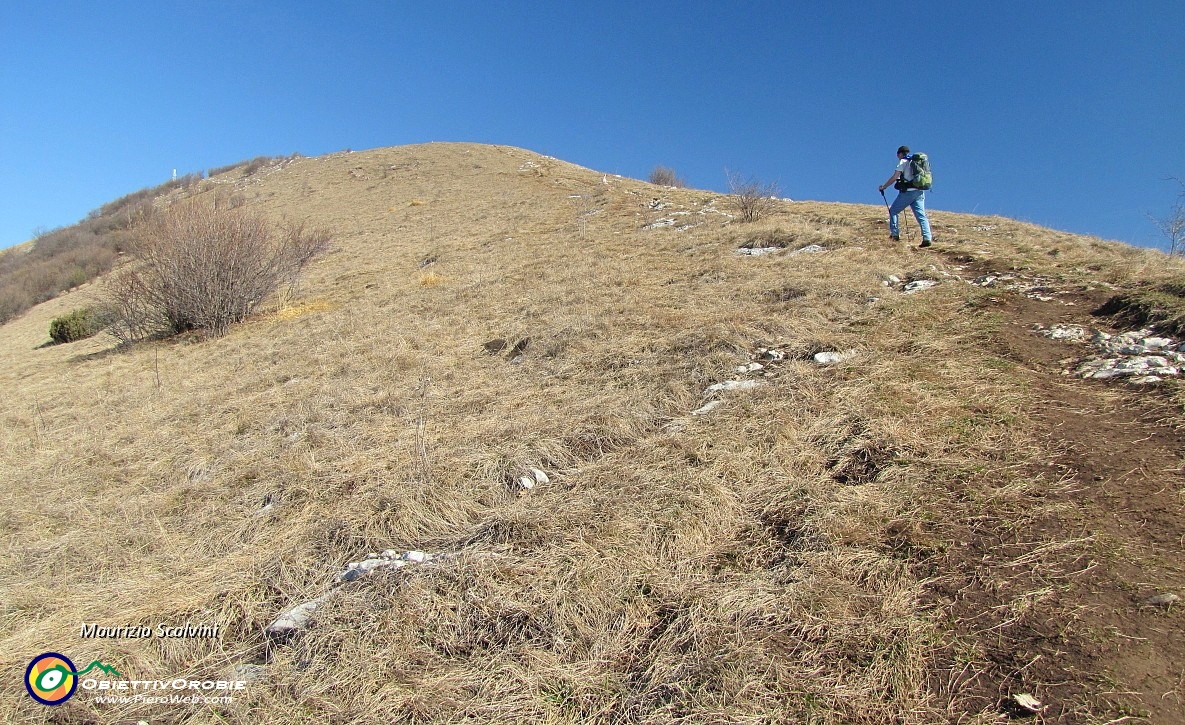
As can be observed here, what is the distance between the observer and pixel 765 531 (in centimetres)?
283

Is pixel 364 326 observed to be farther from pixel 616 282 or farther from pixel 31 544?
pixel 31 544

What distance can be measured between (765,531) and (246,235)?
1231cm

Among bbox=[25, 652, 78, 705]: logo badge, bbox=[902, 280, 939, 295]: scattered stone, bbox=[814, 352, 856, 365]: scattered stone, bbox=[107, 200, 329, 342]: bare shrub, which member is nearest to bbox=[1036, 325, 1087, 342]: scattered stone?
bbox=[902, 280, 939, 295]: scattered stone

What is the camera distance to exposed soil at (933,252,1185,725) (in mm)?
1820

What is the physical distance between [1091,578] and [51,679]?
15.6 ft

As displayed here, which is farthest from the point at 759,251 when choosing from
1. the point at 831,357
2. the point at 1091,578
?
the point at 1091,578

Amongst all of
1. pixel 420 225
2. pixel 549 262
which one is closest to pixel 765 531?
pixel 549 262

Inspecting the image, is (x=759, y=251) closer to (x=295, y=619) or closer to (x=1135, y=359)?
(x=1135, y=359)

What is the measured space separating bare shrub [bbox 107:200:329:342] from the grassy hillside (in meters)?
3.82

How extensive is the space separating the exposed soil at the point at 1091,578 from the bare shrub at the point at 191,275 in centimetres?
1265

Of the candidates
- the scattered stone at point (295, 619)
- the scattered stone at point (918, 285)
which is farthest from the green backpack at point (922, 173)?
the scattered stone at point (295, 619)

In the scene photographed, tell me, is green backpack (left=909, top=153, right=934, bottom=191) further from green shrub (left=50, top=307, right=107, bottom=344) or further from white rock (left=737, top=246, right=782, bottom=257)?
green shrub (left=50, top=307, right=107, bottom=344)

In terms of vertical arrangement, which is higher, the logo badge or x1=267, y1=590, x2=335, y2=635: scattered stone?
x1=267, y1=590, x2=335, y2=635: scattered stone

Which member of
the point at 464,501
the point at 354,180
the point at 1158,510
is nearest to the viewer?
the point at 1158,510
